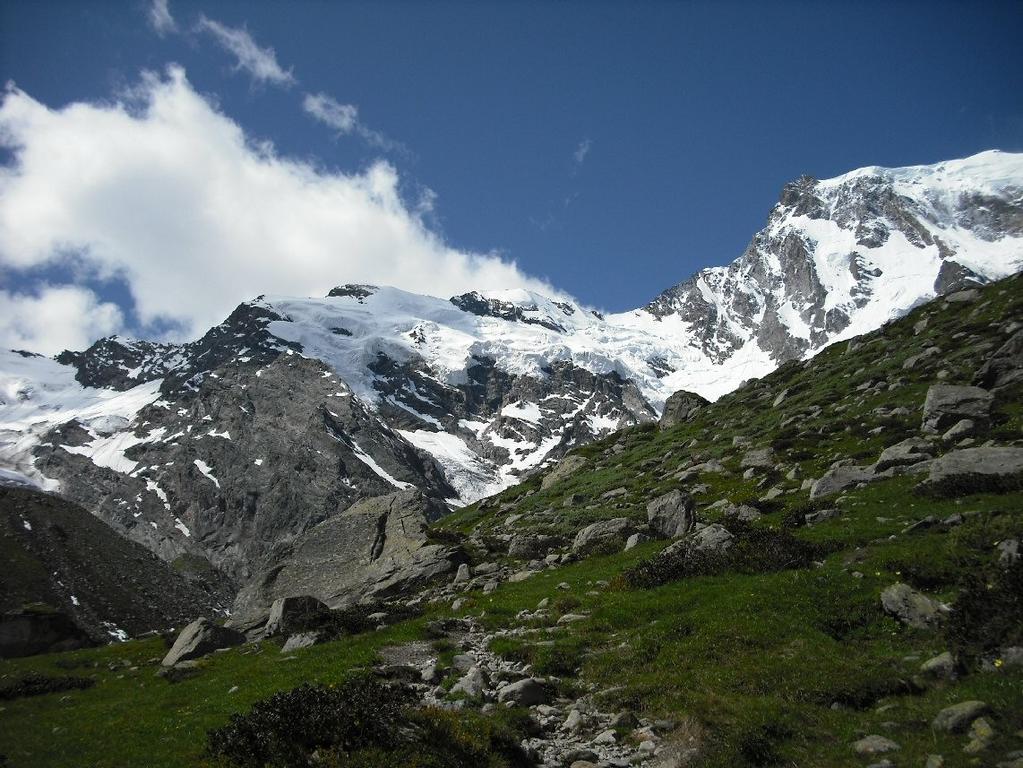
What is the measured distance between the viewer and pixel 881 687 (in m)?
11.7

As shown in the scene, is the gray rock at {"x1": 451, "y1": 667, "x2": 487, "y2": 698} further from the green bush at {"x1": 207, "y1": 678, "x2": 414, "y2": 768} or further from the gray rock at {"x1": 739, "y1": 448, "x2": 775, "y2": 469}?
the gray rock at {"x1": 739, "y1": 448, "x2": 775, "y2": 469}

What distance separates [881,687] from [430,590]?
2345cm

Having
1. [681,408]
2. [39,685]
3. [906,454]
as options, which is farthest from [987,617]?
[681,408]

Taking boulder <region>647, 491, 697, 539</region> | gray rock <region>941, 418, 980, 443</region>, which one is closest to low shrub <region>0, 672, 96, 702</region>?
boulder <region>647, 491, 697, 539</region>

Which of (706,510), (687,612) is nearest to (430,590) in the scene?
(706,510)

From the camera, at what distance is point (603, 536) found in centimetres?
3119

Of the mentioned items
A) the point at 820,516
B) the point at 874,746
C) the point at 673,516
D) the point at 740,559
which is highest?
the point at 673,516

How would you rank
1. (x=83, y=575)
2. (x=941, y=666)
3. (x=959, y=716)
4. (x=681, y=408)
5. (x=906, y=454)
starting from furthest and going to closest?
(x=681, y=408)
(x=83, y=575)
(x=906, y=454)
(x=941, y=666)
(x=959, y=716)

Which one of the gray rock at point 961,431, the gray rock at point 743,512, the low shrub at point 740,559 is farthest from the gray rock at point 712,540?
the gray rock at point 961,431

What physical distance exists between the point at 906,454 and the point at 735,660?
57.9 ft

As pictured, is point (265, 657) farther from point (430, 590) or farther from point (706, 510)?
point (706, 510)

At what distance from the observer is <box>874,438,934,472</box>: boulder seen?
2608cm

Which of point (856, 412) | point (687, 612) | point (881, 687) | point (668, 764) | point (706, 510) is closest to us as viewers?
point (668, 764)

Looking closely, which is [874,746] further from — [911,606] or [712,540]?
[712,540]
